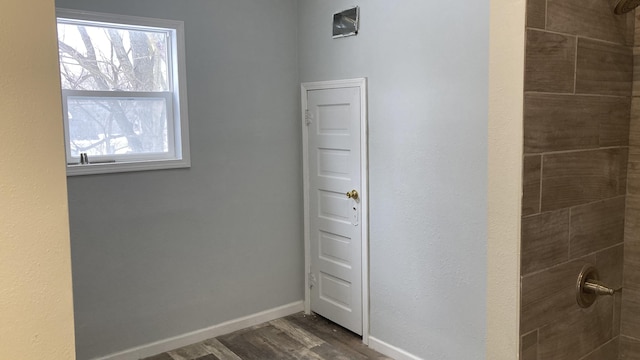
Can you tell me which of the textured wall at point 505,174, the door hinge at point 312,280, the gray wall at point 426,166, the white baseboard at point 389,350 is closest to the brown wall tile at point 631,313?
the textured wall at point 505,174

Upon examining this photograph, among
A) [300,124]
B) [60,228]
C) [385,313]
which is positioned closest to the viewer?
[60,228]

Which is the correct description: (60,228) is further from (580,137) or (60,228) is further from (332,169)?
(332,169)

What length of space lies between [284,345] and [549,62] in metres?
2.82

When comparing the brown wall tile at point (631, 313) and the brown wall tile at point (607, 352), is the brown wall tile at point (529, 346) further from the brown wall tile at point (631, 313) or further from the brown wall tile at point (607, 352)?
the brown wall tile at point (631, 313)

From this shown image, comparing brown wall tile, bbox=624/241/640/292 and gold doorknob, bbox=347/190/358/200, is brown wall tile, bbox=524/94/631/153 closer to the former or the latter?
brown wall tile, bbox=624/241/640/292

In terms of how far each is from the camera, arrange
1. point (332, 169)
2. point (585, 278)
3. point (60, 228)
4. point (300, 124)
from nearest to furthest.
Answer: point (60, 228), point (585, 278), point (332, 169), point (300, 124)

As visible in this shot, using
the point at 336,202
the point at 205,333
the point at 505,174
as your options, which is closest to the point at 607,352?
the point at 505,174

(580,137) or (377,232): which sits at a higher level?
(580,137)

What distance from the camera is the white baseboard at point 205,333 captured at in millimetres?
Result: 3494

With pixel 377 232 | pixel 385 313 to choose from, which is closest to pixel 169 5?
pixel 377 232

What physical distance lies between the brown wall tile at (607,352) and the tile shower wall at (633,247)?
3 centimetres

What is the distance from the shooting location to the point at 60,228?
46.3 inches

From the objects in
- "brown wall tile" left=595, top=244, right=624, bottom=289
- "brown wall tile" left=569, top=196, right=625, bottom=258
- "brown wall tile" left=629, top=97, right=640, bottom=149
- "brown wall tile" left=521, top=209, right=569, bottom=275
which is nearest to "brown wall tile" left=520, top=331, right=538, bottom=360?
"brown wall tile" left=521, top=209, right=569, bottom=275

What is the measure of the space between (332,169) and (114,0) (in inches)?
71.7
